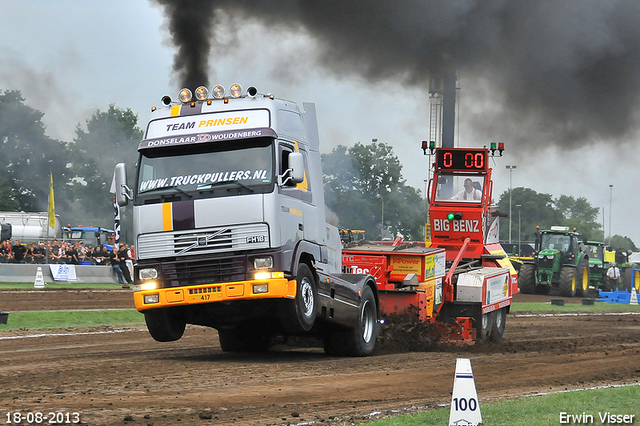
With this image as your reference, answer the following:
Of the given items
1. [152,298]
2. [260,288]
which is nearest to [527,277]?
[260,288]

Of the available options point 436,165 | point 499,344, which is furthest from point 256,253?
point 436,165

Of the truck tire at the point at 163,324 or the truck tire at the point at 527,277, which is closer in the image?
the truck tire at the point at 163,324

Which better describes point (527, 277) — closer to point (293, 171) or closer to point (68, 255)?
point (68, 255)

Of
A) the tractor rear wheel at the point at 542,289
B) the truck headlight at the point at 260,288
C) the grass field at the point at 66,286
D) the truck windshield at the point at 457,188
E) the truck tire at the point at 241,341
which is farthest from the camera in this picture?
the tractor rear wheel at the point at 542,289

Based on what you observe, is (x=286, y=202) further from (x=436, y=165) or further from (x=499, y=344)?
(x=436, y=165)

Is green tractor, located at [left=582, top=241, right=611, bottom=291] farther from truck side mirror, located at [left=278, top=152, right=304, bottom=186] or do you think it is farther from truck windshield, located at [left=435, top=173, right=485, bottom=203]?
truck side mirror, located at [left=278, top=152, right=304, bottom=186]

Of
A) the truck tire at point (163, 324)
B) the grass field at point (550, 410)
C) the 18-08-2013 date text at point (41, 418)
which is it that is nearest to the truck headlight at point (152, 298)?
the truck tire at point (163, 324)

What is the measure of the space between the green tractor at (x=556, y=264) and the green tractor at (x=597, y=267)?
13.6 ft

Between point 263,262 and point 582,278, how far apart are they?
1104 inches

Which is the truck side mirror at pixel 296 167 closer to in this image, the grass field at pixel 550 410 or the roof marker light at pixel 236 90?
the roof marker light at pixel 236 90

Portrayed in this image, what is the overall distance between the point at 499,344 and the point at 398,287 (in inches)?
91.8

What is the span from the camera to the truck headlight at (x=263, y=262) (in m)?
10.1

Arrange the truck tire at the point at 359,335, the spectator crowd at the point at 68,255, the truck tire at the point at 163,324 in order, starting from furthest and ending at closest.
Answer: the spectator crowd at the point at 68,255 → the truck tire at the point at 359,335 → the truck tire at the point at 163,324

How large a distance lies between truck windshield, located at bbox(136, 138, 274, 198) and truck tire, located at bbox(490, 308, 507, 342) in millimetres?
7172
